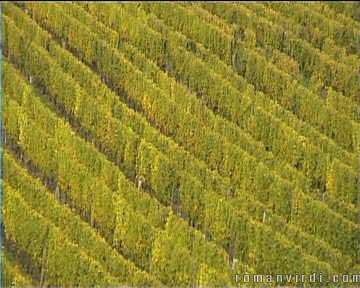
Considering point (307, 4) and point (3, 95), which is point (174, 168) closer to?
point (3, 95)

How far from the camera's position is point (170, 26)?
18.5 metres

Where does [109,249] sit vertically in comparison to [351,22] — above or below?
below

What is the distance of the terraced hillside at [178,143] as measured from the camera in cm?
1218

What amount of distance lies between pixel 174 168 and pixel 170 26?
562 cm

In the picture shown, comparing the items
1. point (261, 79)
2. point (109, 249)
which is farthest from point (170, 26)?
point (109, 249)

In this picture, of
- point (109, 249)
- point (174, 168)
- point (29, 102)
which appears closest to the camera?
point (109, 249)

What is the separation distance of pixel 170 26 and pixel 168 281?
794cm

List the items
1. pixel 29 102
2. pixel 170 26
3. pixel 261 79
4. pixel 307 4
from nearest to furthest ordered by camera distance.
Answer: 1. pixel 29 102
2. pixel 261 79
3. pixel 170 26
4. pixel 307 4

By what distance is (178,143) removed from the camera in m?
15.1

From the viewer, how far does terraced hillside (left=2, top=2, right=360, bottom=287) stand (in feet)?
40.0

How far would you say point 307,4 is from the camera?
19.9m

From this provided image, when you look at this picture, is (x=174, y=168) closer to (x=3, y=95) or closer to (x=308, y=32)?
(x=3, y=95)

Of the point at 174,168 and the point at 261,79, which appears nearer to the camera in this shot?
the point at 174,168

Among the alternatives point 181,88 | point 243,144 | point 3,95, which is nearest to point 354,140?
point 243,144
